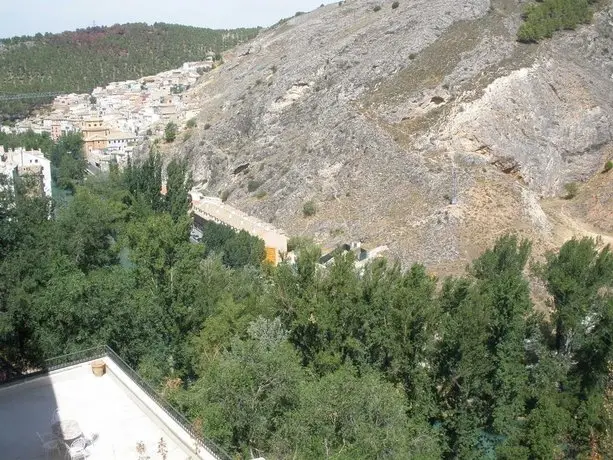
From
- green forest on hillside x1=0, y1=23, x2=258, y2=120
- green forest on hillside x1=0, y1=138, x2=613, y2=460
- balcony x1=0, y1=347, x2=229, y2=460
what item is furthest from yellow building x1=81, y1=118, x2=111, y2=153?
balcony x1=0, y1=347, x2=229, y2=460

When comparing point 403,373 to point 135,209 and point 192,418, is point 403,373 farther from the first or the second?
point 135,209

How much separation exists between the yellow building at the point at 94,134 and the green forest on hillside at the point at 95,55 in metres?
17.2

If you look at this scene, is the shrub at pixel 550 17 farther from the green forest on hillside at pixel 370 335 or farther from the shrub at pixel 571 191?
the green forest on hillside at pixel 370 335

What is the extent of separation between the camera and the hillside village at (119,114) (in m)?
55.7

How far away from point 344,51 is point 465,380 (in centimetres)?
3032

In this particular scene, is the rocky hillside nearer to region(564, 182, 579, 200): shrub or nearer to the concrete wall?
region(564, 182, 579, 200): shrub

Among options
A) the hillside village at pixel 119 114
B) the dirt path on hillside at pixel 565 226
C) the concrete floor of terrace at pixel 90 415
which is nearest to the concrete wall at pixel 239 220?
the dirt path on hillside at pixel 565 226

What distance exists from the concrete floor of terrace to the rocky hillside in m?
18.1

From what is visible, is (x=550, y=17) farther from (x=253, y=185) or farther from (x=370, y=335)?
(x=370, y=335)

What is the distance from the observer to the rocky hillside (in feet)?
94.8

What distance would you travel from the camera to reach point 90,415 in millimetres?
9141

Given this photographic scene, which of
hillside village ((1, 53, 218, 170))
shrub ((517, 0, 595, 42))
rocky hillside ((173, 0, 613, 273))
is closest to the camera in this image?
rocky hillside ((173, 0, 613, 273))

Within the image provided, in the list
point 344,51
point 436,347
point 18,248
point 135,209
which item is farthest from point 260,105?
point 436,347

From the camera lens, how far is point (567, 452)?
45.3 feet
